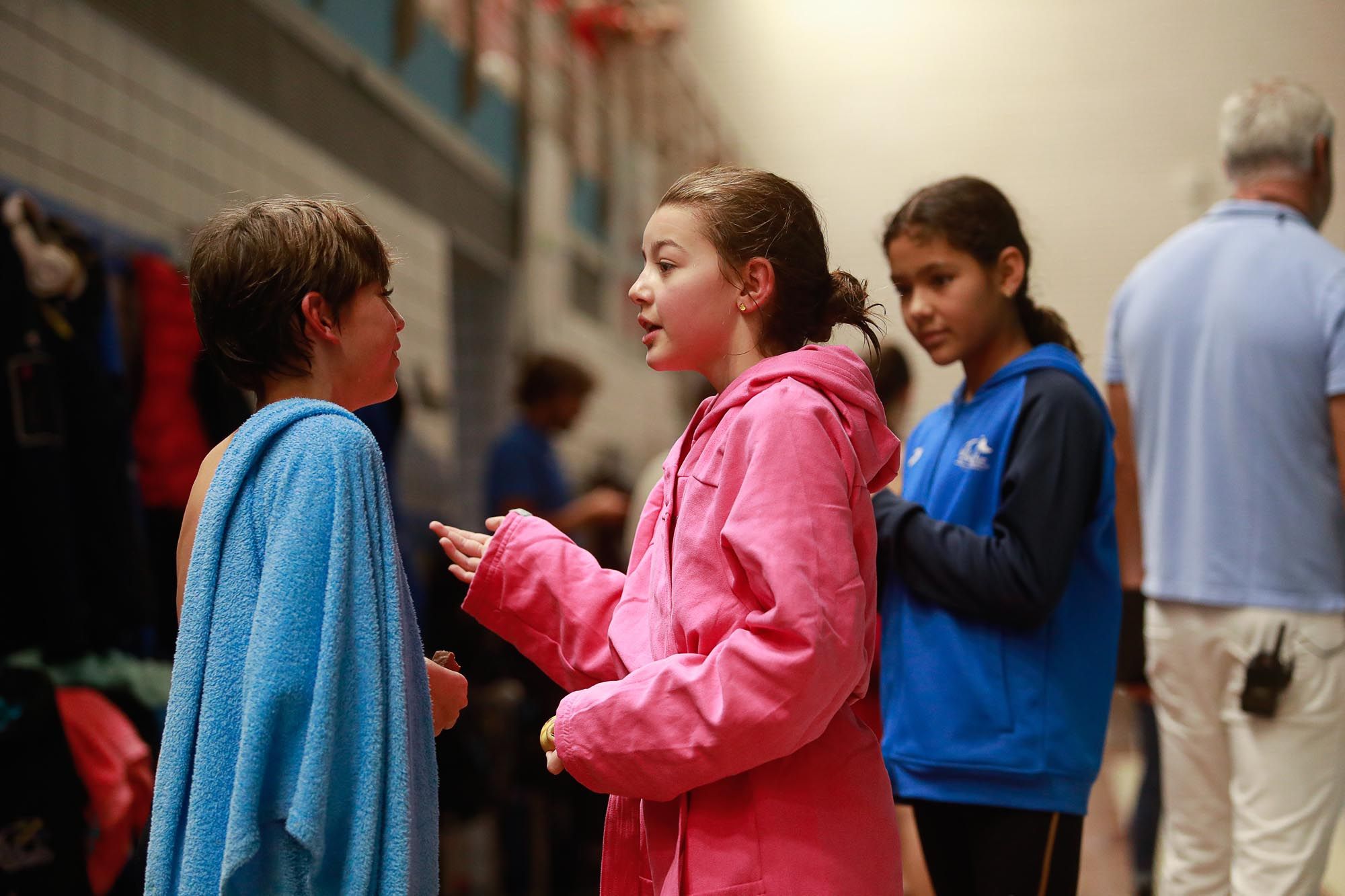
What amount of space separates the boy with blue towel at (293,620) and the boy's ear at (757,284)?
402mm

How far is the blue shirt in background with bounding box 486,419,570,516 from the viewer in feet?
13.6

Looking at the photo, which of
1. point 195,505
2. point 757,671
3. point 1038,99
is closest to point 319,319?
point 195,505

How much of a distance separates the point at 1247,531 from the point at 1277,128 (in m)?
0.80

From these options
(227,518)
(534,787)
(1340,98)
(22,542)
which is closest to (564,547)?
(227,518)

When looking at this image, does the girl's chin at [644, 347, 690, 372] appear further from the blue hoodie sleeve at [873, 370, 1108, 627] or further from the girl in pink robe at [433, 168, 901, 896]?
the blue hoodie sleeve at [873, 370, 1108, 627]

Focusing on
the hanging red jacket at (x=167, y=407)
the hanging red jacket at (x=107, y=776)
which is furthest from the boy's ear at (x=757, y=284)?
the hanging red jacket at (x=167, y=407)

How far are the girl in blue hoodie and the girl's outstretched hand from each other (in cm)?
61

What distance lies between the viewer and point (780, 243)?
1385mm

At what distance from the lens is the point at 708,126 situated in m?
5.12

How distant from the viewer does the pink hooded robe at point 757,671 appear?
3.91 ft

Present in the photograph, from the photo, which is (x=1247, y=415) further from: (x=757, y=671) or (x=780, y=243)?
(x=757, y=671)

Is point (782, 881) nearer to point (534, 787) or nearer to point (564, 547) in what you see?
point (564, 547)

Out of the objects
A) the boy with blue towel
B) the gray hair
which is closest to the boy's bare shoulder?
the boy with blue towel

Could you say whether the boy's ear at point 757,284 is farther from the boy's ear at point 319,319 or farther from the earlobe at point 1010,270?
the earlobe at point 1010,270
